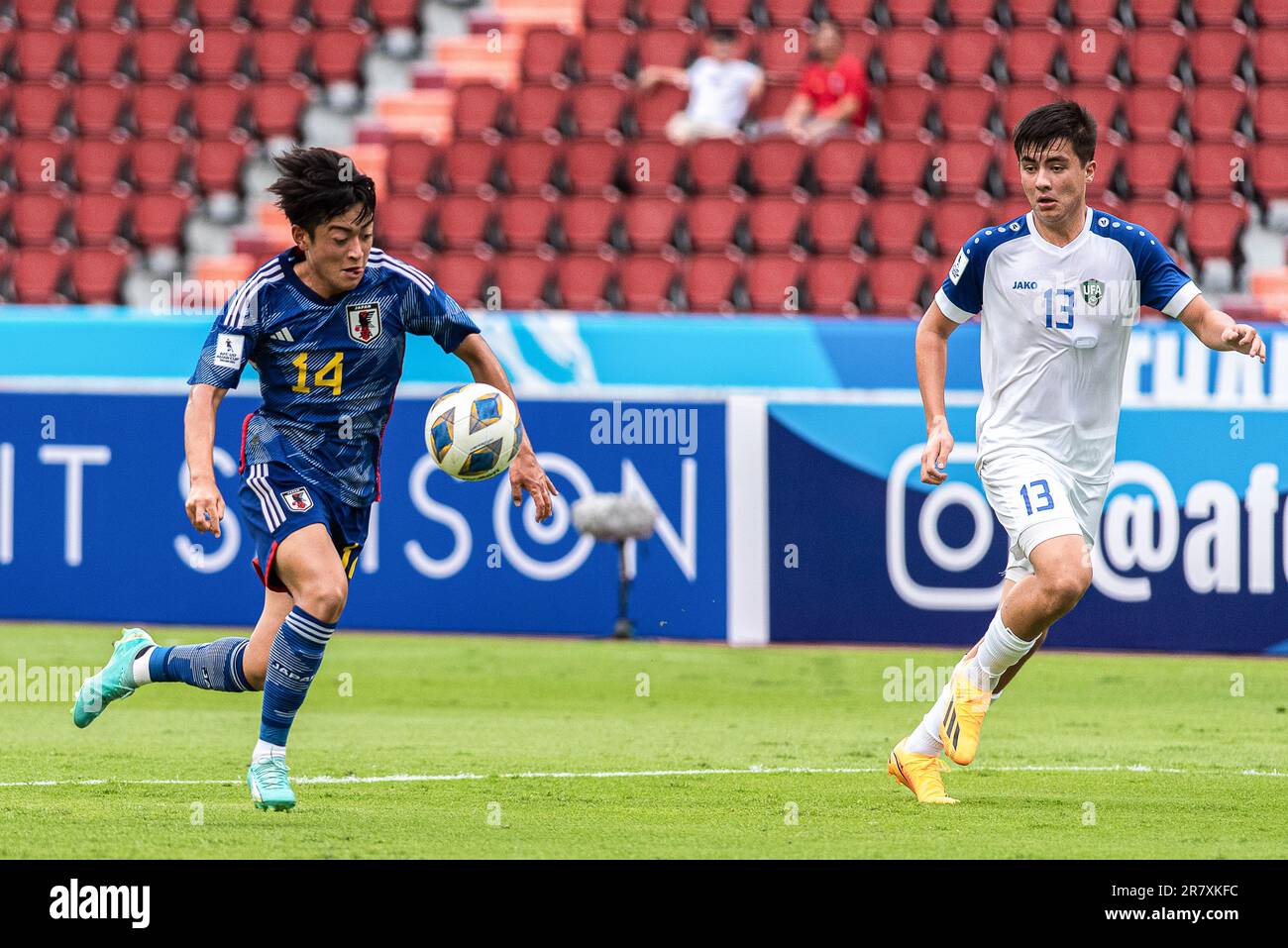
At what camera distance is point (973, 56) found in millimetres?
16219

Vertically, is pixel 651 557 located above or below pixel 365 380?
below

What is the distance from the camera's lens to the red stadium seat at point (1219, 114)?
15.6 meters

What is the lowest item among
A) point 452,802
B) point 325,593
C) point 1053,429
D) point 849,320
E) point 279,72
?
point 452,802

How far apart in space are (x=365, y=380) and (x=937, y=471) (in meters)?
1.87

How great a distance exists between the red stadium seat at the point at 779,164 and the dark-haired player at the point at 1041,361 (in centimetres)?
881

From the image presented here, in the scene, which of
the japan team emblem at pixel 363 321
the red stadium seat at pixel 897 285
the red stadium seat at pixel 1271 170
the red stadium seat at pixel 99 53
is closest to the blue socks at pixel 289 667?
the japan team emblem at pixel 363 321

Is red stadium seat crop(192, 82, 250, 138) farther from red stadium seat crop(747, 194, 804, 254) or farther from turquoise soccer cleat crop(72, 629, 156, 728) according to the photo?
turquoise soccer cleat crop(72, 629, 156, 728)

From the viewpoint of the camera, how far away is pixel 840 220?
15.3 meters

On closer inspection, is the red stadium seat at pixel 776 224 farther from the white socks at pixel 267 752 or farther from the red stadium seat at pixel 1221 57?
the white socks at pixel 267 752

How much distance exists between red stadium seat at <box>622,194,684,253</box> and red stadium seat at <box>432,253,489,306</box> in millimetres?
1121

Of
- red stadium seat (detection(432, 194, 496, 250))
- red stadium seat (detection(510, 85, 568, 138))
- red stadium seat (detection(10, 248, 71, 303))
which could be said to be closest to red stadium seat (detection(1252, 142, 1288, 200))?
red stadium seat (detection(510, 85, 568, 138))
